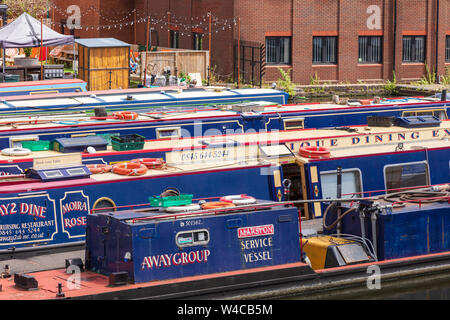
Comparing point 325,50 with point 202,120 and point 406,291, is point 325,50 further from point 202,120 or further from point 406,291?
point 406,291

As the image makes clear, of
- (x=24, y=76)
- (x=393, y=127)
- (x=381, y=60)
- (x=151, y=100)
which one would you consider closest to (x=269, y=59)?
(x=381, y=60)

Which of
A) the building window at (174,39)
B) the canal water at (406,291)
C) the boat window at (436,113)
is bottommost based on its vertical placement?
the canal water at (406,291)

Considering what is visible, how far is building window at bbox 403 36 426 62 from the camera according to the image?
53531 millimetres

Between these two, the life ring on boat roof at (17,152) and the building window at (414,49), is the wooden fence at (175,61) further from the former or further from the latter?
the life ring on boat roof at (17,152)

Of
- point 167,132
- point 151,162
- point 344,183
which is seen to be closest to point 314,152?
point 344,183

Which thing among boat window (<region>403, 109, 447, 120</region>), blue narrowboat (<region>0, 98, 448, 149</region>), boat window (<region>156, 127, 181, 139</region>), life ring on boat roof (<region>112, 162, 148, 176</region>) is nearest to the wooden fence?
blue narrowboat (<region>0, 98, 448, 149</region>)

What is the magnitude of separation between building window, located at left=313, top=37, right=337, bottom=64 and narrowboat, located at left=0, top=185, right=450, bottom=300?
34073 mm

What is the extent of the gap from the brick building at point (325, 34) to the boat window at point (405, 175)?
28749 millimetres

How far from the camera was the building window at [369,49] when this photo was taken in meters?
52.6

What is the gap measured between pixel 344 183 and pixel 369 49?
3404cm

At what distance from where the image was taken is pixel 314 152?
20.0 m

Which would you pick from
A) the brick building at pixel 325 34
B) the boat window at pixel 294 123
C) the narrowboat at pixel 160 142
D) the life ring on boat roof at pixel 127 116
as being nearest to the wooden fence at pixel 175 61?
the brick building at pixel 325 34

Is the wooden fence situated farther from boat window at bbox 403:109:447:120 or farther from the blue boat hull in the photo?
the blue boat hull

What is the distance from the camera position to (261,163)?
1998 cm
